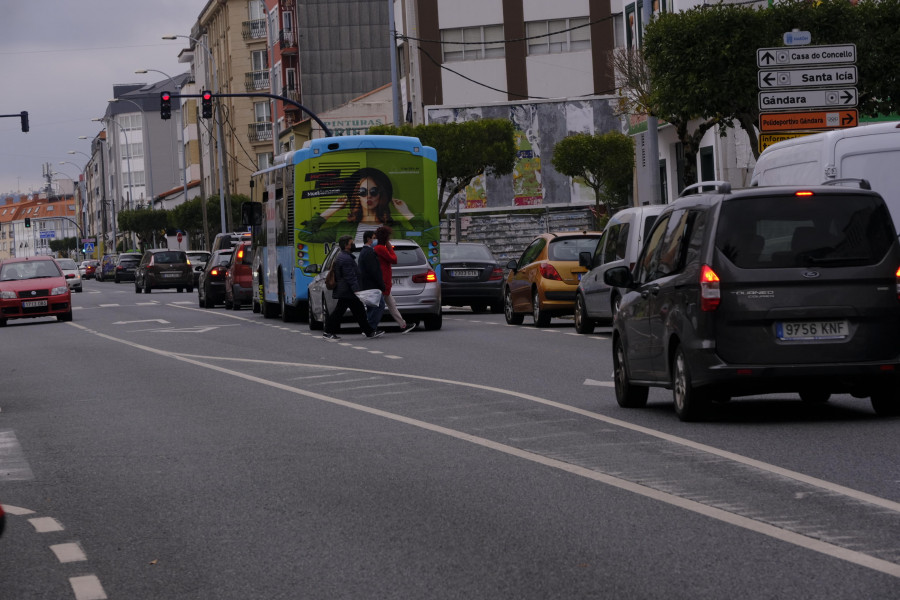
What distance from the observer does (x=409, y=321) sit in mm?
29078

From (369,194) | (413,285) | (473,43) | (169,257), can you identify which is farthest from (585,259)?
(473,43)

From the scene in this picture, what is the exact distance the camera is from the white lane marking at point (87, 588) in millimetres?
6625

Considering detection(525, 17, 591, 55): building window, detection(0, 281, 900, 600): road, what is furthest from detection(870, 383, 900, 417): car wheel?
detection(525, 17, 591, 55): building window

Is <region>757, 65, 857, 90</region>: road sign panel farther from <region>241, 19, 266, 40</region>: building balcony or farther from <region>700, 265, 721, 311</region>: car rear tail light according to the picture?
<region>241, 19, 266, 40</region>: building balcony

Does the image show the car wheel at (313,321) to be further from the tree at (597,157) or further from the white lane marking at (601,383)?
the tree at (597,157)

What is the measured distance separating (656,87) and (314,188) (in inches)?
295

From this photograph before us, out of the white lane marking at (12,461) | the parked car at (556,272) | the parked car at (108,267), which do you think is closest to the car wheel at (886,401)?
the white lane marking at (12,461)

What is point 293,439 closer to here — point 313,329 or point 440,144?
point 313,329

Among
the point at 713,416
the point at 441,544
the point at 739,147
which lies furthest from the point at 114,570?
the point at 739,147

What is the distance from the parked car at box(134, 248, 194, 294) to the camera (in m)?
64.3

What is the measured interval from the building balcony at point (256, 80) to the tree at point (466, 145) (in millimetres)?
51978

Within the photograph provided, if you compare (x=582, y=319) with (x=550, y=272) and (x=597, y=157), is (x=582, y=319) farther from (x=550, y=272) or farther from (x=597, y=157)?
(x=597, y=157)

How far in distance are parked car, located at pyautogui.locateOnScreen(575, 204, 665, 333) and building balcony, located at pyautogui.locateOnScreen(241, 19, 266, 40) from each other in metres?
85.7

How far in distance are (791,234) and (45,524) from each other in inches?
231
